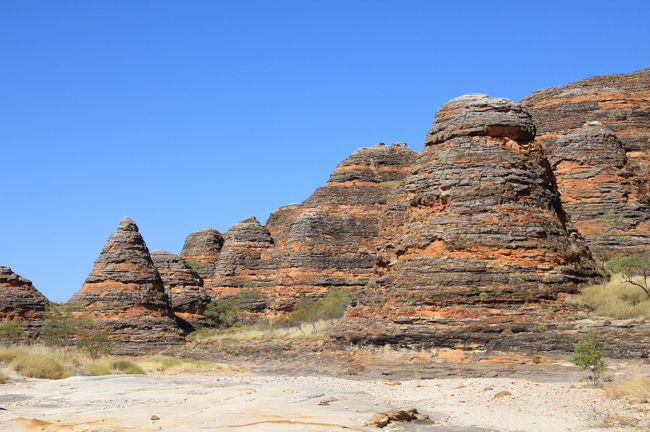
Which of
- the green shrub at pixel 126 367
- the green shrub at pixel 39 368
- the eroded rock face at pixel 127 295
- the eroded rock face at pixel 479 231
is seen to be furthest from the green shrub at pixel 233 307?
the eroded rock face at pixel 479 231

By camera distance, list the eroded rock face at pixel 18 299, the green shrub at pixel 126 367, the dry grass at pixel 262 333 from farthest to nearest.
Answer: the dry grass at pixel 262 333 → the eroded rock face at pixel 18 299 → the green shrub at pixel 126 367

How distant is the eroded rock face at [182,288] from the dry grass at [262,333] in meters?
2.63

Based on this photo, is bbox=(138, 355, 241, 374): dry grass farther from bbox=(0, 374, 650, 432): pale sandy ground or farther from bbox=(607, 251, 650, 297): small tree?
bbox=(607, 251, 650, 297): small tree

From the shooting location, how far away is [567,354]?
16594mm

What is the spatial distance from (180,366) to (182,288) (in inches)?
741

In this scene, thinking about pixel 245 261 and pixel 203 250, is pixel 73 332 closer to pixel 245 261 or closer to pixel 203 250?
pixel 245 261

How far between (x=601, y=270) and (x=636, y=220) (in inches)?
421

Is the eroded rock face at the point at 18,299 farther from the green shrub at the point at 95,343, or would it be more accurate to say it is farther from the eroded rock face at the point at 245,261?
the eroded rock face at the point at 245,261

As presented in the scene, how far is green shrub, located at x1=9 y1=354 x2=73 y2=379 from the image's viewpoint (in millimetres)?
23547

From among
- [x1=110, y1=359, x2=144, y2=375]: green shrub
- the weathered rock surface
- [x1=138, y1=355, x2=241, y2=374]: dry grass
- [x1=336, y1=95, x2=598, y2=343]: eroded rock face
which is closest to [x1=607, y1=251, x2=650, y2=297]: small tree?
[x1=336, y1=95, x2=598, y2=343]: eroded rock face

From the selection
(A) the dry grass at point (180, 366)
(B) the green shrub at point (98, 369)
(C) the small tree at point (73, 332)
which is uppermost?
(C) the small tree at point (73, 332)

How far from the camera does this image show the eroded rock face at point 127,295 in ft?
119

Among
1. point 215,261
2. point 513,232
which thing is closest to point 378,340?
point 513,232

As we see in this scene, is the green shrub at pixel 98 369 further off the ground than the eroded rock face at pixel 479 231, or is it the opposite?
the eroded rock face at pixel 479 231
